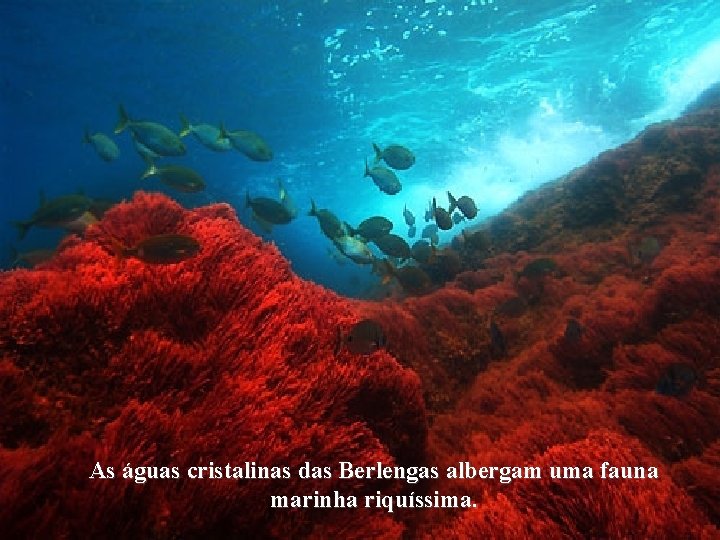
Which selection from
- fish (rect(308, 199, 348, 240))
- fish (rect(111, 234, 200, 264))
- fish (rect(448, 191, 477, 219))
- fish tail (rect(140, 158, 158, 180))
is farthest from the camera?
fish (rect(448, 191, 477, 219))

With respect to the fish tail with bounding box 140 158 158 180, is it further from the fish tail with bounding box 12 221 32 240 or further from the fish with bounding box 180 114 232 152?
the fish tail with bounding box 12 221 32 240

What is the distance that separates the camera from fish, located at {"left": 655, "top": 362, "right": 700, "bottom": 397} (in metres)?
3.81

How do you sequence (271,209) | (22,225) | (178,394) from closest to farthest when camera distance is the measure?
(178,394)
(22,225)
(271,209)

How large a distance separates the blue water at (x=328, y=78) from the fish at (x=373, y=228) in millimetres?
10444

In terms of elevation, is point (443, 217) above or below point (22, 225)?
above

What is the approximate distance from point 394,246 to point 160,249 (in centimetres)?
448

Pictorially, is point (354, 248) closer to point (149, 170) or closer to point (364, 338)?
point (364, 338)

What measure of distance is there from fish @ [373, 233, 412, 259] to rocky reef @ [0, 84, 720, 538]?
4.80 ft

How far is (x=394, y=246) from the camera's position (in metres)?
7.72

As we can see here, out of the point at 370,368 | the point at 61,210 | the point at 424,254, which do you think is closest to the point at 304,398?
the point at 370,368

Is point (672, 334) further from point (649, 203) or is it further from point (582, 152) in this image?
point (582, 152)

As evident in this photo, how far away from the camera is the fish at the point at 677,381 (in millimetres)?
3811

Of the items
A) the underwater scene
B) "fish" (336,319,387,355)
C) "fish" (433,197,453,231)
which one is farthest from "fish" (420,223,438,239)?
"fish" (336,319,387,355)

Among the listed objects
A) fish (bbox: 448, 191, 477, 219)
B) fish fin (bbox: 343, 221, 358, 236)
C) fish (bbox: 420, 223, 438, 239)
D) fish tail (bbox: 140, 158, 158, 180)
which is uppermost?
fish (bbox: 420, 223, 438, 239)
